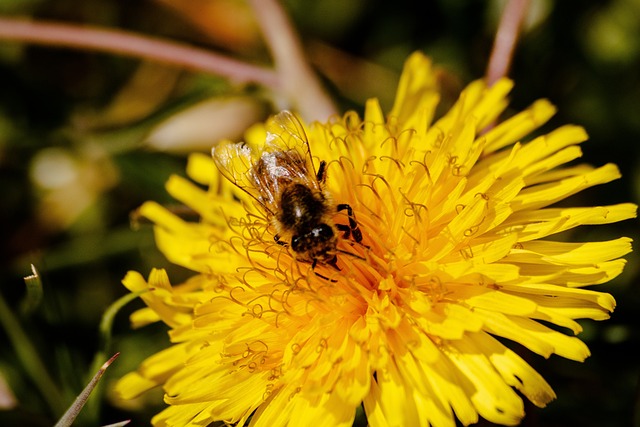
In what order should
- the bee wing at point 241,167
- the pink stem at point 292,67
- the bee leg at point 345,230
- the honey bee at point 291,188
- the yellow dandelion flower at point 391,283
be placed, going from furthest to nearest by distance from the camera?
the pink stem at point 292,67, the bee wing at point 241,167, the bee leg at point 345,230, the honey bee at point 291,188, the yellow dandelion flower at point 391,283

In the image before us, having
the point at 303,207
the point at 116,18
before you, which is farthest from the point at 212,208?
the point at 116,18

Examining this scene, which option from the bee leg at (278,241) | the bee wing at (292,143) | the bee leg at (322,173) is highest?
the bee wing at (292,143)

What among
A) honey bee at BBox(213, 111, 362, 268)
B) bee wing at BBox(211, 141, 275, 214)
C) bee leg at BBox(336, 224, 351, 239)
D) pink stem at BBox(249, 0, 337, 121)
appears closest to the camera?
honey bee at BBox(213, 111, 362, 268)

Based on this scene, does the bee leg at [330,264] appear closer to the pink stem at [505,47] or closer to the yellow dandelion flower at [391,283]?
the yellow dandelion flower at [391,283]

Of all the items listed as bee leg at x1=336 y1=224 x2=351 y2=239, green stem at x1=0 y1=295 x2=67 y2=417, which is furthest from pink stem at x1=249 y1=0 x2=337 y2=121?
green stem at x1=0 y1=295 x2=67 y2=417

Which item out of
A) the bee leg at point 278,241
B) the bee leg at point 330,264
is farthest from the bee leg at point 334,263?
the bee leg at point 278,241

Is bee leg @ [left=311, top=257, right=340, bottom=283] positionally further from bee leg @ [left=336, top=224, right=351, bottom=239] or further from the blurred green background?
the blurred green background

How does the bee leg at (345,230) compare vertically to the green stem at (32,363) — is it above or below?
below
